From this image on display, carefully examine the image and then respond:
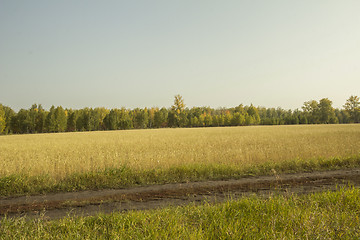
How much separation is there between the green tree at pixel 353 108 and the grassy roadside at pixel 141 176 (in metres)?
120

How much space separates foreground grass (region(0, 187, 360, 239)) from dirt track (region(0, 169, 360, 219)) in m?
0.91

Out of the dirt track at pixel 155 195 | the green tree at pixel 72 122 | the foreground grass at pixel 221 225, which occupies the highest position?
the green tree at pixel 72 122

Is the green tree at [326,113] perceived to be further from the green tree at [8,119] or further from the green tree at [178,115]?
the green tree at [8,119]

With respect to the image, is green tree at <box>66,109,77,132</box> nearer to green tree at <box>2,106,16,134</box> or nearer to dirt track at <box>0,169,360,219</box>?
green tree at <box>2,106,16,134</box>

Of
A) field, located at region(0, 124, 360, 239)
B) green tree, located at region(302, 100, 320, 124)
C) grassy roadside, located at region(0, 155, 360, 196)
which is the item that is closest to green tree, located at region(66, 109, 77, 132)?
field, located at region(0, 124, 360, 239)

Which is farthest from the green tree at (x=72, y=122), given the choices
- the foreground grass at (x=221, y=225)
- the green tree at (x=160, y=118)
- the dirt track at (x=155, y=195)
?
the foreground grass at (x=221, y=225)

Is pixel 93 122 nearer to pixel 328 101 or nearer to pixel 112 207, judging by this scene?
pixel 112 207

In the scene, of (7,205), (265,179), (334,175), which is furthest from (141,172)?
(334,175)

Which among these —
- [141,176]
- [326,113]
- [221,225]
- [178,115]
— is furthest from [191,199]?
→ [326,113]

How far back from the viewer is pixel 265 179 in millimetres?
8578

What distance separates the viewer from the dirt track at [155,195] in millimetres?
5707

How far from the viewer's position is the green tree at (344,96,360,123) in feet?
332

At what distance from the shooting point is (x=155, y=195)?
6.75 m

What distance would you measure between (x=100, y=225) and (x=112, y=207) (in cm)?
150
